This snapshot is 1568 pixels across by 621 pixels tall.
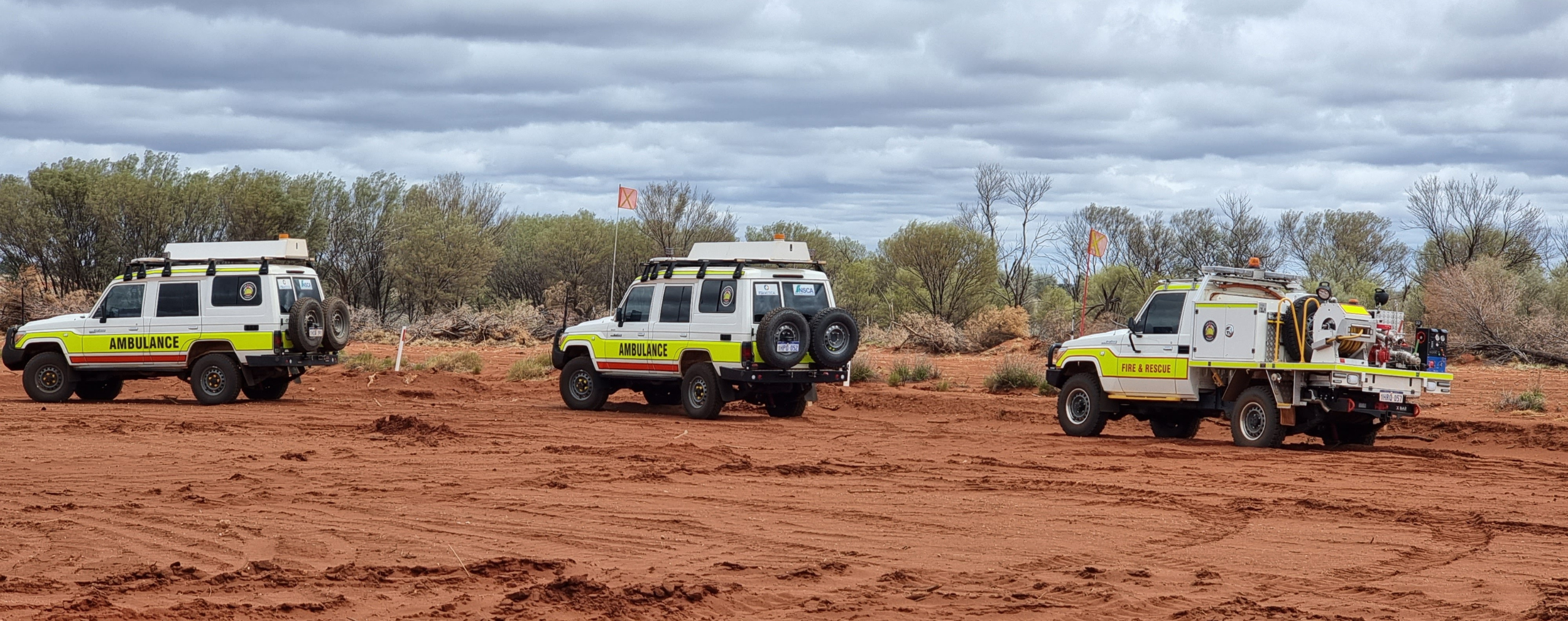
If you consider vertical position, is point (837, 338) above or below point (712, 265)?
below

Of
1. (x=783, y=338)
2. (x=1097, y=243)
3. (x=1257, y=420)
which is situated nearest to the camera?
(x=1257, y=420)

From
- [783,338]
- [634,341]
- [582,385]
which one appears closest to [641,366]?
[634,341]

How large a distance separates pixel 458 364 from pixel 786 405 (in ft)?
38.8

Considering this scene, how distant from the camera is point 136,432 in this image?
1681 cm

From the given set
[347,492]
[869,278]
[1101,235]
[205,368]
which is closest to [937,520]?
[347,492]

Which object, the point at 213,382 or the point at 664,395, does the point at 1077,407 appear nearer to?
the point at 664,395

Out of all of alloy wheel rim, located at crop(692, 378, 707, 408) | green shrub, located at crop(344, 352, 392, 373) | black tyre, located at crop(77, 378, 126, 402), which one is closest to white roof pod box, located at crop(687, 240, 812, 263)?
alloy wheel rim, located at crop(692, 378, 707, 408)

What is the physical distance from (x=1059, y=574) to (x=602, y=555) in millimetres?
2759

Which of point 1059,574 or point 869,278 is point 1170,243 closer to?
point 869,278

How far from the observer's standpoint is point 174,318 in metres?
21.0

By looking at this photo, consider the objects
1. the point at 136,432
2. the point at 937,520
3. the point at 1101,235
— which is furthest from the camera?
the point at 1101,235

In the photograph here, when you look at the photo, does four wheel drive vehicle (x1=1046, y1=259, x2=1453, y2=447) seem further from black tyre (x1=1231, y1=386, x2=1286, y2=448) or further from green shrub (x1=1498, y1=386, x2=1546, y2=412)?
green shrub (x1=1498, y1=386, x2=1546, y2=412)

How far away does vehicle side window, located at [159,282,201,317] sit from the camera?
20.9m

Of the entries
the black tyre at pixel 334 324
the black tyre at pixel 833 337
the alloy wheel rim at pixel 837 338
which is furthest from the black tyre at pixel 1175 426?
the black tyre at pixel 334 324
